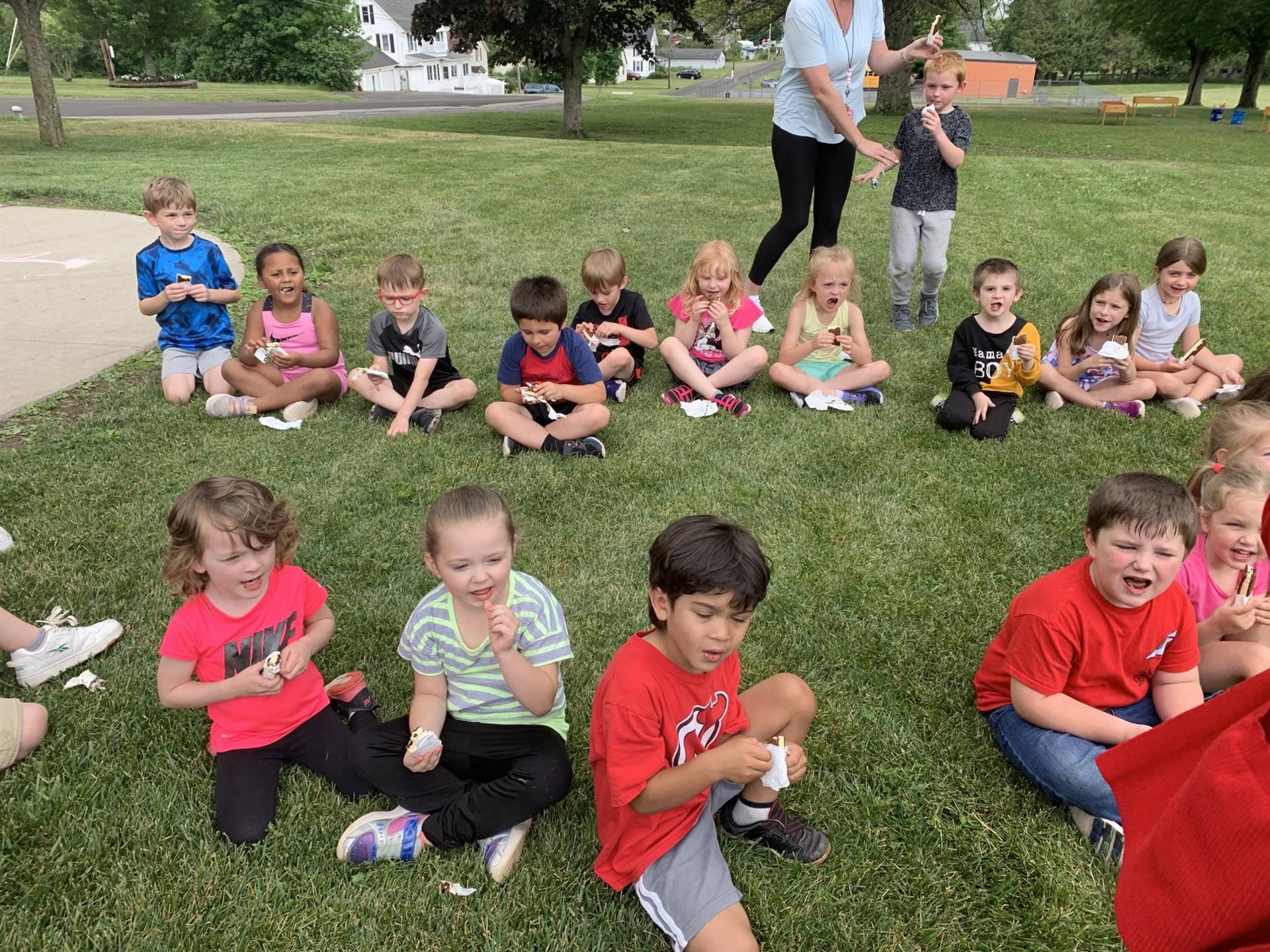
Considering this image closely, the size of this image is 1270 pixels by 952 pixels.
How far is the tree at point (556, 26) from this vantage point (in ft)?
68.0

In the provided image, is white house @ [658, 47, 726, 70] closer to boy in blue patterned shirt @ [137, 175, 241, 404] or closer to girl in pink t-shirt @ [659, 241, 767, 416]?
girl in pink t-shirt @ [659, 241, 767, 416]

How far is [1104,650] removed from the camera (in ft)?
Answer: 7.88

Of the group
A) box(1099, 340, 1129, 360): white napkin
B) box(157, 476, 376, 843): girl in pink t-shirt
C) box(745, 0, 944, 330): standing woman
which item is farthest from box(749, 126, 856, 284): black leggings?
box(157, 476, 376, 843): girl in pink t-shirt

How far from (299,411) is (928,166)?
4802 mm

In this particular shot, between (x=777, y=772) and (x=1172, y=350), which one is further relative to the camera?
(x=1172, y=350)

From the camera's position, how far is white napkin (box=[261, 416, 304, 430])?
4.86 m

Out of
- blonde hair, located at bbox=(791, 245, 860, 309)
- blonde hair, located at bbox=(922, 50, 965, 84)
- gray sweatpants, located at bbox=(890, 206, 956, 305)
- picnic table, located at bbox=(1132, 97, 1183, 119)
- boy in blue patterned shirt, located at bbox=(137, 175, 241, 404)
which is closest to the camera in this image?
blonde hair, located at bbox=(791, 245, 860, 309)

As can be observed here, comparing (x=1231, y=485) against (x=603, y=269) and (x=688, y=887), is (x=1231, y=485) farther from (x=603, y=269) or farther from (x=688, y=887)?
(x=603, y=269)

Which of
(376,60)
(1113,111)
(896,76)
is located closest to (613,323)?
(896,76)

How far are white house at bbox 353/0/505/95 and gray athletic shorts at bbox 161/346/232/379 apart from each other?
6749cm

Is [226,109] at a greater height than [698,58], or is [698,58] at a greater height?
[698,58]

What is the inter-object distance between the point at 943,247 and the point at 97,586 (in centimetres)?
590

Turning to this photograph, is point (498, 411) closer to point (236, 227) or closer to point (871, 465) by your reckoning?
point (871, 465)

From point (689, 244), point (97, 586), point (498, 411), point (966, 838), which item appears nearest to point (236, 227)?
point (689, 244)
